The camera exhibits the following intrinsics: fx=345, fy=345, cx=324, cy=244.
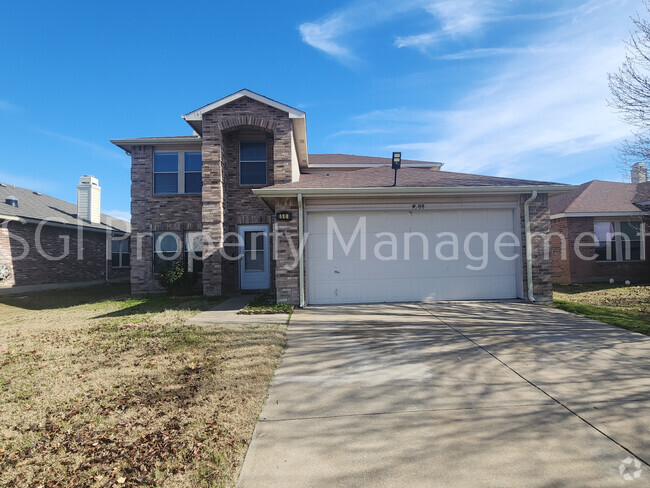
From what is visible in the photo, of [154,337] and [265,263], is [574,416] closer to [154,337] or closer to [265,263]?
[154,337]

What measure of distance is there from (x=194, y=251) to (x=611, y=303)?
43.5 ft

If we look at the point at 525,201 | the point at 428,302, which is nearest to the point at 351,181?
the point at 428,302

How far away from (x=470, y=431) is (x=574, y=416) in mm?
1091

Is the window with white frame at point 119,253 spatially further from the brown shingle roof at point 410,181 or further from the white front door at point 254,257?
the brown shingle roof at point 410,181

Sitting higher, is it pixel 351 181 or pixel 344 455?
pixel 351 181

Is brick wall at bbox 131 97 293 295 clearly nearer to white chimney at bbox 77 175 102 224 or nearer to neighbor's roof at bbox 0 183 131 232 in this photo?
neighbor's roof at bbox 0 183 131 232

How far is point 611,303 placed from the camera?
9.56 m

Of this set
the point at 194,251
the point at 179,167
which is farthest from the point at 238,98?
the point at 194,251

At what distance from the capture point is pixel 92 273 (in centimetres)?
1753

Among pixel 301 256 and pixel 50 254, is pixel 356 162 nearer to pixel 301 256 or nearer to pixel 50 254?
pixel 301 256

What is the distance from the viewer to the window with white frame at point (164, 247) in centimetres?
1291

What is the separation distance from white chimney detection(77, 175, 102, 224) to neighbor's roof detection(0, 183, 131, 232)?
0.44 m

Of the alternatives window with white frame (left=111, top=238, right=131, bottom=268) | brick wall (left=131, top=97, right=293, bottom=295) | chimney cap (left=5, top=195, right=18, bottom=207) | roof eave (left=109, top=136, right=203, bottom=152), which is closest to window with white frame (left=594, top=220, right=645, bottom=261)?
brick wall (left=131, top=97, right=293, bottom=295)

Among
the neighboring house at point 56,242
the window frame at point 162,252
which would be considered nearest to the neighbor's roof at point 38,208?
the neighboring house at point 56,242
